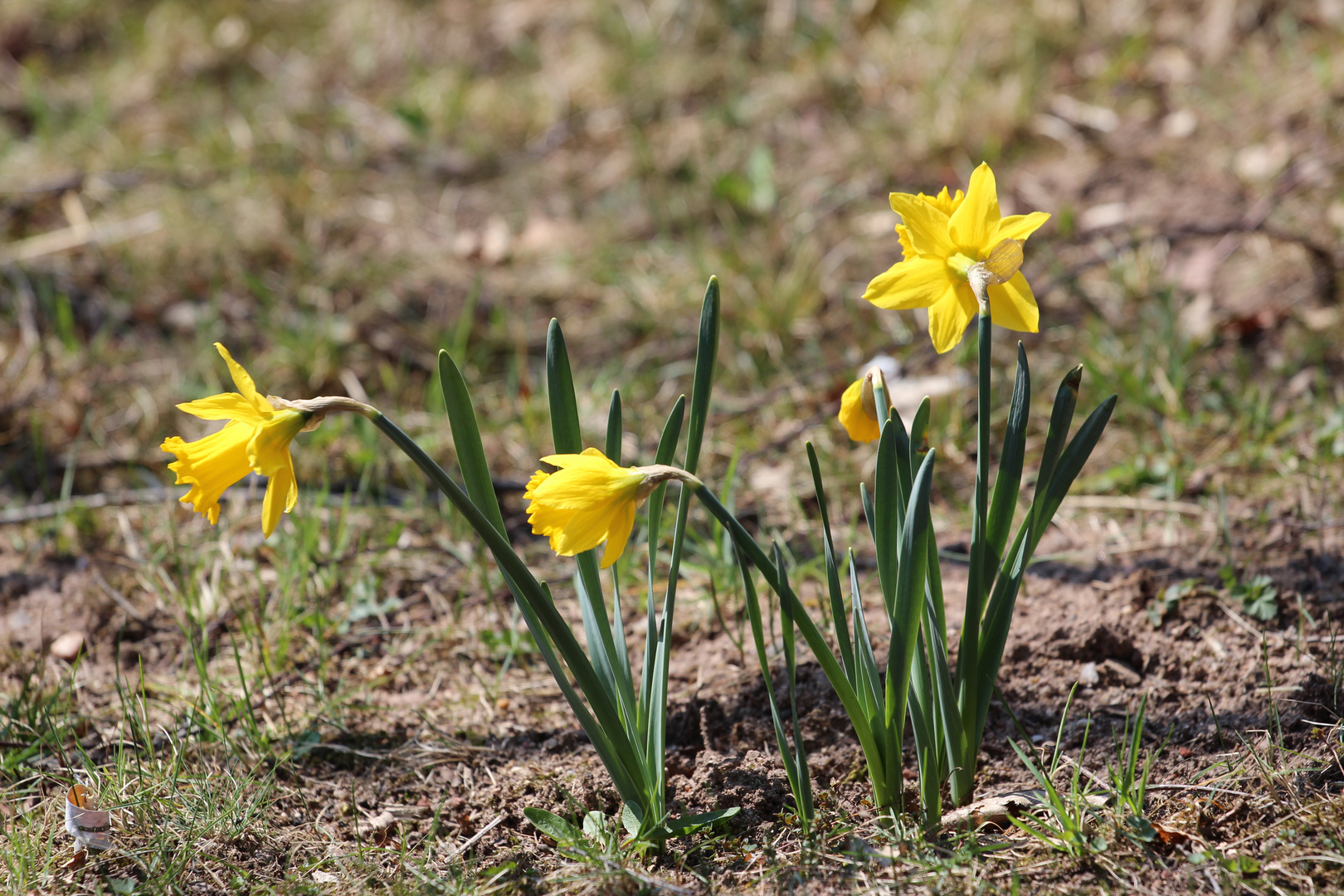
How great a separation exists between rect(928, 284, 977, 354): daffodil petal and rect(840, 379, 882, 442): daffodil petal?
13cm

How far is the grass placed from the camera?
1679 mm

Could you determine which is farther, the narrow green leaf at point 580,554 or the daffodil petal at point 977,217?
the narrow green leaf at point 580,554

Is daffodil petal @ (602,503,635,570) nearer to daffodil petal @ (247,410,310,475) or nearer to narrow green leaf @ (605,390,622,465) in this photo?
narrow green leaf @ (605,390,622,465)

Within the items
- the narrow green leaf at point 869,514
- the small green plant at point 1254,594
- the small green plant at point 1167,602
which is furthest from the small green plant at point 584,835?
the small green plant at point 1254,594

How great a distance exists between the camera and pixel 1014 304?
4.50ft

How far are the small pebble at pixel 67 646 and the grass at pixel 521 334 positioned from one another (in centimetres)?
4

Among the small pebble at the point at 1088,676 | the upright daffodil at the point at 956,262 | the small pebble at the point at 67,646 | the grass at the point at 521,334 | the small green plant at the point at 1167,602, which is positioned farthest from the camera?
the small pebble at the point at 67,646

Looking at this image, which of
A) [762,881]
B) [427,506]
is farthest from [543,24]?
[762,881]

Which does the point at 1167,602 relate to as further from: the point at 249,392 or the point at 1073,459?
the point at 249,392

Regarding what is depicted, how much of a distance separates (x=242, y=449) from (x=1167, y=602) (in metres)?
1.76

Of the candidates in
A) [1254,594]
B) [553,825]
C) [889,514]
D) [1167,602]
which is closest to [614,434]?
[889,514]

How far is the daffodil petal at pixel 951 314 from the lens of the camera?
1.38 metres

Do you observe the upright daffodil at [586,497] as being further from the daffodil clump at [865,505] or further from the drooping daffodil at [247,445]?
the drooping daffodil at [247,445]

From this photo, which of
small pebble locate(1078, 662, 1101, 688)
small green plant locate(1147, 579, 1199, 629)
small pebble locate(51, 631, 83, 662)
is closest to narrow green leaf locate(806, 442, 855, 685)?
small pebble locate(1078, 662, 1101, 688)
